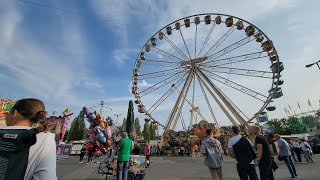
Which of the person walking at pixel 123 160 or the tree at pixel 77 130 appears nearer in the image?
the person walking at pixel 123 160

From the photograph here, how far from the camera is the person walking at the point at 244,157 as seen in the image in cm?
576

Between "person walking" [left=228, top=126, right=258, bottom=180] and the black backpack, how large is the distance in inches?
208

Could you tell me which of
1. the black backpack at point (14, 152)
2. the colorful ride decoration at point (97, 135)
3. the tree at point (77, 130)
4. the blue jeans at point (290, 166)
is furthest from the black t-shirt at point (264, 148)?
the tree at point (77, 130)

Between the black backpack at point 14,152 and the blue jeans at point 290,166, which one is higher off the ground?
the black backpack at point 14,152

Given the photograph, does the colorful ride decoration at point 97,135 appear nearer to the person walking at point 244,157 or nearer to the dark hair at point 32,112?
the person walking at point 244,157

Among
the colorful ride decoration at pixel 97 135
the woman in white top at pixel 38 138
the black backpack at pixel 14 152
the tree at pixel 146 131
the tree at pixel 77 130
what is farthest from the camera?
the tree at pixel 146 131

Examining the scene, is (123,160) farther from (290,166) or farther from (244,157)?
(290,166)

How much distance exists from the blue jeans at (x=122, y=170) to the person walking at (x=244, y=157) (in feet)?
10.7

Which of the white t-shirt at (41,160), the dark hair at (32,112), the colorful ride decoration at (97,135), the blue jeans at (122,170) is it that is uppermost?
the colorful ride decoration at (97,135)

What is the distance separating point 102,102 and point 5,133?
65.8 m

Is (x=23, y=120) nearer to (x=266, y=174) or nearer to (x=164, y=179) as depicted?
(x=266, y=174)

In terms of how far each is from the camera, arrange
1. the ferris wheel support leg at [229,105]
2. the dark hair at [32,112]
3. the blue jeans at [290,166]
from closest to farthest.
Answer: the dark hair at [32,112] < the blue jeans at [290,166] < the ferris wheel support leg at [229,105]

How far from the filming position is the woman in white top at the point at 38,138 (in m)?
1.57

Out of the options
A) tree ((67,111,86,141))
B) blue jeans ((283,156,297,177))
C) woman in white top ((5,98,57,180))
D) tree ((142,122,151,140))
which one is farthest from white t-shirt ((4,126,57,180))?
tree ((142,122,151,140))
